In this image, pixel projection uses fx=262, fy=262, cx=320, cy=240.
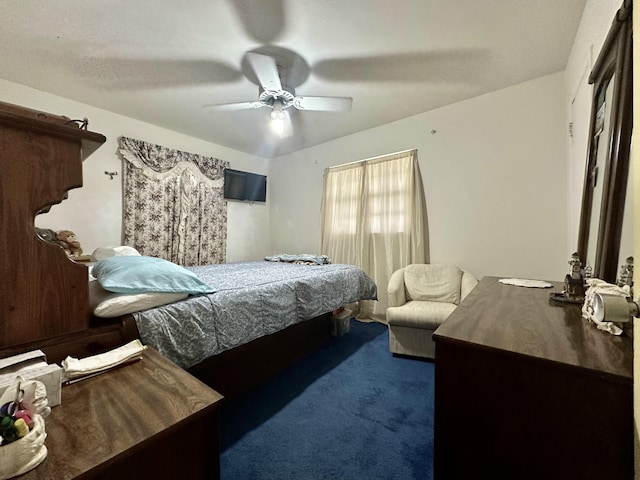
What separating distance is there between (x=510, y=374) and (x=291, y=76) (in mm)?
2642

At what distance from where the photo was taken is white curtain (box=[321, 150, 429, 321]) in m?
3.23

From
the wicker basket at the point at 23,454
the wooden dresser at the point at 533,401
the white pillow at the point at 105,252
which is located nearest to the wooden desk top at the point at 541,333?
the wooden dresser at the point at 533,401

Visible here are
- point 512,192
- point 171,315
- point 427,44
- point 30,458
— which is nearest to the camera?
point 30,458

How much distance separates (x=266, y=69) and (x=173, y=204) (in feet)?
7.92

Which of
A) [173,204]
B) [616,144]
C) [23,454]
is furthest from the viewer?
[173,204]

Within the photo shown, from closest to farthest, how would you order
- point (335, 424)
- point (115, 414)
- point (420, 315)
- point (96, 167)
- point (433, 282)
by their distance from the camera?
point (115, 414)
point (335, 424)
point (420, 315)
point (433, 282)
point (96, 167)

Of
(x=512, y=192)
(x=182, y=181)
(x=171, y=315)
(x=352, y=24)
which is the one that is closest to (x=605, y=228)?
(x=512, y=192)

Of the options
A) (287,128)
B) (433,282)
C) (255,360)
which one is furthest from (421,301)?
(287,128)

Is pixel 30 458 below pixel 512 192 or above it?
below

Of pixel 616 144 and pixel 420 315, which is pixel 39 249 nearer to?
pixel 616 144

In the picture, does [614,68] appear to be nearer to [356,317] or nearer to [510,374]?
[510,374]

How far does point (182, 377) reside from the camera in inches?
32.4

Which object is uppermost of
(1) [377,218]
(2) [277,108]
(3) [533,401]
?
(2) [277,108]

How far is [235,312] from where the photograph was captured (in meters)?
1.61
